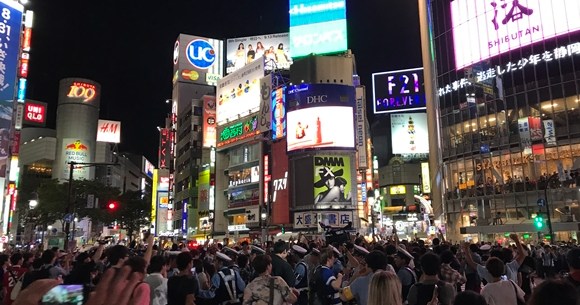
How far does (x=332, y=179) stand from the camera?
53.3 meters

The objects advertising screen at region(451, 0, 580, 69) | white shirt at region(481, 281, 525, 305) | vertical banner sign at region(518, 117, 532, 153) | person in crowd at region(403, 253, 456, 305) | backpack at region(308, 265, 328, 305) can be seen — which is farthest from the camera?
vertical banner sign at region(518, 117, 532, 153)

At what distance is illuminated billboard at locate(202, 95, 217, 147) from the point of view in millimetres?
74812

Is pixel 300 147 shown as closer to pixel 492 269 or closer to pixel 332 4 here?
pixel 332 4

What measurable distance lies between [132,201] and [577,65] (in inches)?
2303

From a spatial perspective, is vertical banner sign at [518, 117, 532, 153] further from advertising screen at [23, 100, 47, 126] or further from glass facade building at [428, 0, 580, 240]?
advertising screen at [23, 100, 47, 126]

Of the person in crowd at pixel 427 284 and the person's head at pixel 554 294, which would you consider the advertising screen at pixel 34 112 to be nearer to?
the person in crowd at pixel 427 284

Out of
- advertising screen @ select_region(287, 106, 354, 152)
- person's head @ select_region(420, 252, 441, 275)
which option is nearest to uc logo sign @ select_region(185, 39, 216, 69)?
advertising screen @ select_region(287, 106, 354, 152)

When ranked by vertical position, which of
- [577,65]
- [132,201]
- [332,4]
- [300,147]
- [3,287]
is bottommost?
[3,287]

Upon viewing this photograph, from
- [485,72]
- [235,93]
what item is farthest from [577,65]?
[235,93]

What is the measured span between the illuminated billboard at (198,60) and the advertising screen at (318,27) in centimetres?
3137

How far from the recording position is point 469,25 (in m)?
49.1

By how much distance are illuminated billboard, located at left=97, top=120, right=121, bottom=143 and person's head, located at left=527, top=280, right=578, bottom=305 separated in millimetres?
123255

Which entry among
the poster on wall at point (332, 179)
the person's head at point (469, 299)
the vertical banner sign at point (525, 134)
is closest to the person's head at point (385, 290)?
the person's head at point (469, 299)

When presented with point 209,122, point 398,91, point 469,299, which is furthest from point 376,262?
point 398,91
